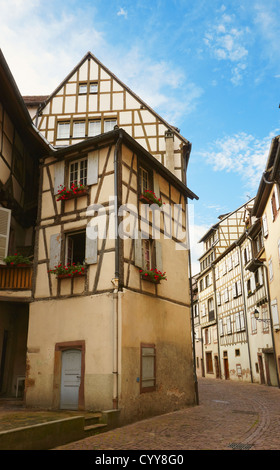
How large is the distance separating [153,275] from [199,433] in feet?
14.4

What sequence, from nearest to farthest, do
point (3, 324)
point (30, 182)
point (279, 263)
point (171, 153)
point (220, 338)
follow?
point (3, 324), point (30, 182), point (171, 153), point (279, 263), point (220, 338)

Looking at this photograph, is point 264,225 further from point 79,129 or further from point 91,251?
Answer: point 91,251

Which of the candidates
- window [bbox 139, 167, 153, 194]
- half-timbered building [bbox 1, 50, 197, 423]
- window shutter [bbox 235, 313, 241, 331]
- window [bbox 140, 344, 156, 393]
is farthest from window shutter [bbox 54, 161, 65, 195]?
window shutter [bbox 235, 313, 241, 331]

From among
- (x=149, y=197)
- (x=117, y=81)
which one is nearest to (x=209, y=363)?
(x=149, y=197)

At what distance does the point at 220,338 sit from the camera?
31.1 meters

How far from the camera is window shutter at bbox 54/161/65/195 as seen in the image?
12.2 m

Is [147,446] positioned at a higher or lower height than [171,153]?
lower

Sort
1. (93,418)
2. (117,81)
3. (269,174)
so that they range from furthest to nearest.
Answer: (269,174), (117,81), (93,418)

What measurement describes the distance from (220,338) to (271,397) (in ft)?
49.7

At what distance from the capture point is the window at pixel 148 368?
1059cm

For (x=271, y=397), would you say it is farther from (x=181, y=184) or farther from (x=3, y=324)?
(x=3, y=324)

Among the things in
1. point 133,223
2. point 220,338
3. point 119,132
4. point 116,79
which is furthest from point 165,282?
point 220,338

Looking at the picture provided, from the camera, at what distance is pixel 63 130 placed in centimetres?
1633

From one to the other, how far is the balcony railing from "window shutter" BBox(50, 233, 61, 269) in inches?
32.4
